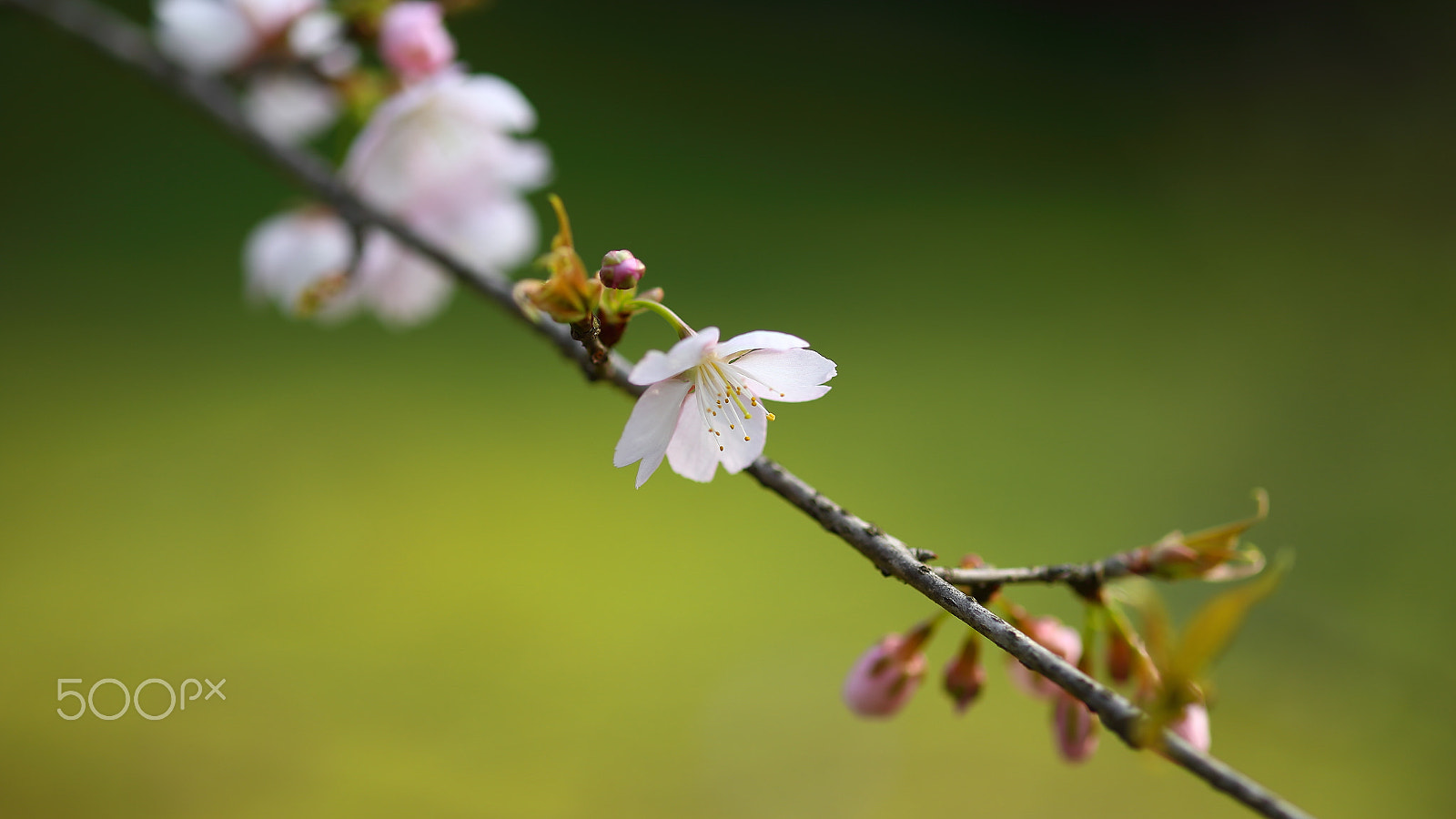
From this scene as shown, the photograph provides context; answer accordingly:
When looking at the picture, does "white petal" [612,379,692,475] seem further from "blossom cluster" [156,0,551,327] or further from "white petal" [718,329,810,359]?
"blossom cluster" [156,0,551,327]

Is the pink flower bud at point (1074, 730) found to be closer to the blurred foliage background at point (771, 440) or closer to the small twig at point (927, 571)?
the small twig at point (927, 571)

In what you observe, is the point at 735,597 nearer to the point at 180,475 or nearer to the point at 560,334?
the point at 180,475

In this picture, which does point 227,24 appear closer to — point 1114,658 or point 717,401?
point 717,401

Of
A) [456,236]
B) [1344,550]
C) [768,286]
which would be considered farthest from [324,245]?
[1344,550]

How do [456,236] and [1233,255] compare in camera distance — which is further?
[1233,255]

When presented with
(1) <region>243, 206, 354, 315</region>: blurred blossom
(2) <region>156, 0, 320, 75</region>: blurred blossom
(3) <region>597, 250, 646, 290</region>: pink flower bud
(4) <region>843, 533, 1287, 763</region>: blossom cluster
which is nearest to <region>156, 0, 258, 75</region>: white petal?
(2) <region>156, 0, 320, 75</region>: blurred blossom

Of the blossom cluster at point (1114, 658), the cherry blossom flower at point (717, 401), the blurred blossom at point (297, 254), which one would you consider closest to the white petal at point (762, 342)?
the cherry blossom flower at point (717, 401)

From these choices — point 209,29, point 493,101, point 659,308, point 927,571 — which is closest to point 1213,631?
point 927,571

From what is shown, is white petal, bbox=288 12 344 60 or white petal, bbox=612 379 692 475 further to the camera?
white petal, bbox=288 12 344 60
